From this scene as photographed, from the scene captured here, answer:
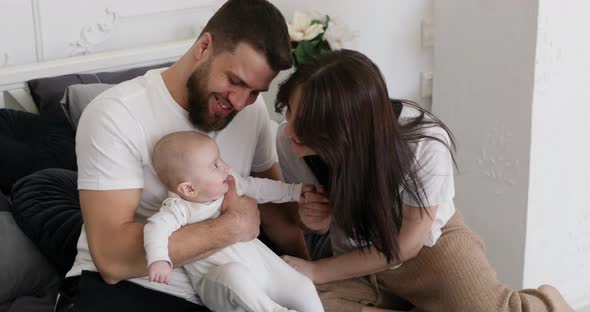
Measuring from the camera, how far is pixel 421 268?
2.21 meters

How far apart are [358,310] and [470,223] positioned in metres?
1.06

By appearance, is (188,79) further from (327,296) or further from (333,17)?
(333,17)

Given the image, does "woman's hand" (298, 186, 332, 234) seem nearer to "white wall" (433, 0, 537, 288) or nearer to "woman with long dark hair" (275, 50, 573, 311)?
"woman with long dark hair" (275, 50, 573, 311)

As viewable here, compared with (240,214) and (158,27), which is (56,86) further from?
(240,214)

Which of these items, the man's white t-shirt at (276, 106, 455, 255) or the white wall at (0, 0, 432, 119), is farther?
the white wall at (0, 0, 432, 119)

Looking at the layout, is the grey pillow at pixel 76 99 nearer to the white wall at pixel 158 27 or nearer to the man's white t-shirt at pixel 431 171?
the white wall at pixel 158 27

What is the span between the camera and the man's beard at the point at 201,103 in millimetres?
1994

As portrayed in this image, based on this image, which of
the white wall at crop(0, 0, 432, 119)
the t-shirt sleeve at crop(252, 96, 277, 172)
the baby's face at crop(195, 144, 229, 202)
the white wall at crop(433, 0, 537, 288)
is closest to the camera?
the baby's face at crop(195, 144, 229, 202)

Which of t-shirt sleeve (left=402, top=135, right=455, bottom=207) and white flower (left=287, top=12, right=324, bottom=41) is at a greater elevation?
white flower (left=287, top=12, right=324, bottom=41)

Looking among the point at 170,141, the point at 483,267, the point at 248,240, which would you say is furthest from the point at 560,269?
the point at 170,141

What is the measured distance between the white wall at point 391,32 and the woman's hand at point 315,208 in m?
1.18

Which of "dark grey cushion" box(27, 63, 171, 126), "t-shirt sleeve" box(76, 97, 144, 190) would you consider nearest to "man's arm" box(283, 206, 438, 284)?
"t-shirt sleeve" box(76, 97, 144, 190)

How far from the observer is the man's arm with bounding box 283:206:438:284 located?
6.93 ft

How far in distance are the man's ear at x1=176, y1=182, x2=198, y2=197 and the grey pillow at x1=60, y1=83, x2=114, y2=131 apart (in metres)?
0.72
